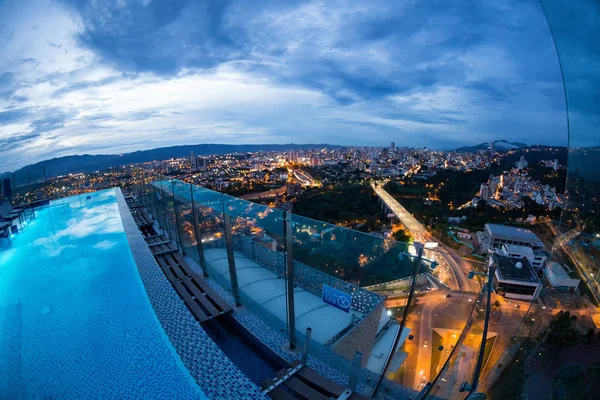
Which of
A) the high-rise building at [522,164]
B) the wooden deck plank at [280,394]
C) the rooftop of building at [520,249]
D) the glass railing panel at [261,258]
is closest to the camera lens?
the wooden deck plank at [280,394]

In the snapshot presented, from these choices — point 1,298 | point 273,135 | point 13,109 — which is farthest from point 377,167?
point 1,298

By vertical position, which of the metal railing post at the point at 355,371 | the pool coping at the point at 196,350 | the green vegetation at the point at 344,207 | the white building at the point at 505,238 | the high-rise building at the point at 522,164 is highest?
the high-rise building at the point at 522,164

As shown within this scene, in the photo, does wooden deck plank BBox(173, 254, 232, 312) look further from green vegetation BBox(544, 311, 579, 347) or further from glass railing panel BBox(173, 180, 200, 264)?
green vegetation BBox(544, 311, 579, 347)

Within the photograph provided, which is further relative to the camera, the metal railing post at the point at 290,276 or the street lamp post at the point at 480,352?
the metal railing post at the point at 290,276

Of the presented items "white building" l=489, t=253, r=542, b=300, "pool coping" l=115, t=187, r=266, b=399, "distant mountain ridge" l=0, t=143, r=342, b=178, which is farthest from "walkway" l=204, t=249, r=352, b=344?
"distant mountain ridge" l=0, t=143, r=342, b=178

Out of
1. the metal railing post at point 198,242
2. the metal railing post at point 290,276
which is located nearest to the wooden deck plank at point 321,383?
the metal railing post at point 290,276

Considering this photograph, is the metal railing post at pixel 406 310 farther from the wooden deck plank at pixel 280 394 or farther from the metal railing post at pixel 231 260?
the metal railing post at pixel 231 260

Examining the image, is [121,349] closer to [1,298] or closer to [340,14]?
[1,298]
